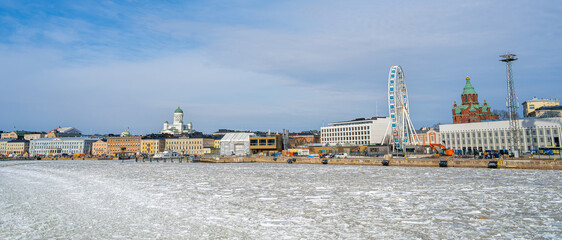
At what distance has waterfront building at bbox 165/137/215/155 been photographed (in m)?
163

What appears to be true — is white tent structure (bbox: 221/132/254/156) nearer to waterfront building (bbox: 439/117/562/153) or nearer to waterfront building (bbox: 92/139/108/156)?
waterfront building (bbox: 439/117/562/153)

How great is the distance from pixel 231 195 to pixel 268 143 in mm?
107926

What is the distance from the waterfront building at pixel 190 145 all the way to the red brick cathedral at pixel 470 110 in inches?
3864

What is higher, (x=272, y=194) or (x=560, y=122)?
(x=560, y=122)

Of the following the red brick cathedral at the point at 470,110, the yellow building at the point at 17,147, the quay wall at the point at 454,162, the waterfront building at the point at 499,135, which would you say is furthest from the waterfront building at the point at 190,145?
the red brick cathedral at the point at 470,110

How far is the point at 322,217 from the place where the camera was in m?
13.4

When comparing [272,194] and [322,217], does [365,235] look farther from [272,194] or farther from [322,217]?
[272,194]

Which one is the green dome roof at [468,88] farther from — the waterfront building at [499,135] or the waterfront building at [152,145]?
the waterfront building at [152,145]

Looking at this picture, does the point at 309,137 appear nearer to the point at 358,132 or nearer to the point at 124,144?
the point at 358,132

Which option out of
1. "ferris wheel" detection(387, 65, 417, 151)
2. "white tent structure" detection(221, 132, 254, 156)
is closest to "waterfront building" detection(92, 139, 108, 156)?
"white tent structure" detection(221, 132, 254, 156)

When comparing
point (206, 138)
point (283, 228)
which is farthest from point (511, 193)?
point (206, 138)

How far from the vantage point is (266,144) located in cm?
12825

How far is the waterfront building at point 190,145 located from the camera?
163 meters

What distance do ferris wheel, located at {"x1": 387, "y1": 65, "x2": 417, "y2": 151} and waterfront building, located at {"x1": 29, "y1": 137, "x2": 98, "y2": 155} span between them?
5892 inches
